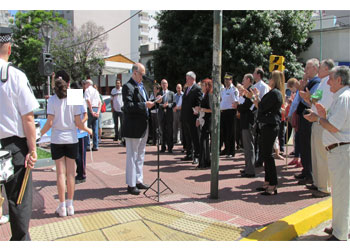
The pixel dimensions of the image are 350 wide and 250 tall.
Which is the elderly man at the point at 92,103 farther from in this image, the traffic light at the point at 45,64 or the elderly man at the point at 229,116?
the elderly man at the point at 229,116

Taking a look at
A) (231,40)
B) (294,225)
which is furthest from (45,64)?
(231,40)

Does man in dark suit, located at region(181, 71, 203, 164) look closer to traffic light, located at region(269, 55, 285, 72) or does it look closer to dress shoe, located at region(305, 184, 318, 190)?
traffic light, located at region(269, 55, 285, 72)

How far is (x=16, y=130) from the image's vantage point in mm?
3025

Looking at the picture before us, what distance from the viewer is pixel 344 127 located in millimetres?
3496

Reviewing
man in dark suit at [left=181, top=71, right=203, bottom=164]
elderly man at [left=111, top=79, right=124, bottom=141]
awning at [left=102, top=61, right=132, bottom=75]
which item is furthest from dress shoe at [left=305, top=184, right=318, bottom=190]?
awning at [left=102, top=61, right=132, bottom=75]

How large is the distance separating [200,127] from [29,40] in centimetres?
3279

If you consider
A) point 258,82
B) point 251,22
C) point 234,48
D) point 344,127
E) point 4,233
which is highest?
point 251,22

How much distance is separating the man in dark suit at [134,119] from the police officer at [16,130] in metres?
2.22

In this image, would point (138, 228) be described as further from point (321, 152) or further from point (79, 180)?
point (321, 152)

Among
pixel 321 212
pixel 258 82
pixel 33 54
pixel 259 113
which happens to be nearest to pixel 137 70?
pixel 259 113

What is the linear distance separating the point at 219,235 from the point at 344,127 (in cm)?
192

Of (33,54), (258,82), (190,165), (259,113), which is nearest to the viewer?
(259,113)

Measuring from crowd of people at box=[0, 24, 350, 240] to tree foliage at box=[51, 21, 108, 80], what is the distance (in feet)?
80.7

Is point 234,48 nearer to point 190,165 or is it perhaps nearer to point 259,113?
point 190,165
